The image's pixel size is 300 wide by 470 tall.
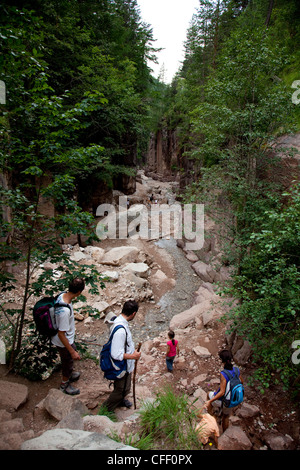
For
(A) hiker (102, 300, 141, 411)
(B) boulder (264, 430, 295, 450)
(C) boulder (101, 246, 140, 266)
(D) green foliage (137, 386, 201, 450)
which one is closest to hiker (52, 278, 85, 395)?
(A) hiker (102, 300, 141, 411)

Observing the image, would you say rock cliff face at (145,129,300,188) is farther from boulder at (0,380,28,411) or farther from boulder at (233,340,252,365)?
boulder at (0,380,28,411)

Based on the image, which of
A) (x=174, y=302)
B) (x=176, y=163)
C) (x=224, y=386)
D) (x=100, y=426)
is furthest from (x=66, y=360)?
(x=176, y=163)

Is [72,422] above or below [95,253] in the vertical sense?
below

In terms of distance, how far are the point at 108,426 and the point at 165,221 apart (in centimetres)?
1898

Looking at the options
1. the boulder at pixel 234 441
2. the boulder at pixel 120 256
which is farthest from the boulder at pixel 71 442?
the boulder at pixel 120 256

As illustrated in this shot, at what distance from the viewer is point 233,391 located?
10.7ft

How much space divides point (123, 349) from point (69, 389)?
64.7 inches

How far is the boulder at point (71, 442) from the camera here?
188cm

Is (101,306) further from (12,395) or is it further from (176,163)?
(176,163)

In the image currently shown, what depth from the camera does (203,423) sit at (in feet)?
8.45

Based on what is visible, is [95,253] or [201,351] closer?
[201,351]

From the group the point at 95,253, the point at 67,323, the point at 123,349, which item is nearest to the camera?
the point at 123,349

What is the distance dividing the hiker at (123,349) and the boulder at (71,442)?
0.79 m
